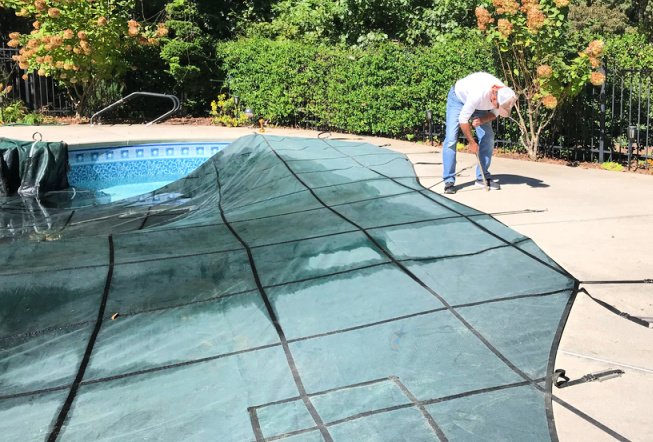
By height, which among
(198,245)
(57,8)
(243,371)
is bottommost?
(243,371)

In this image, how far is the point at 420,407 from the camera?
2377 millimetres

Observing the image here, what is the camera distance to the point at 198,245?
4.17m

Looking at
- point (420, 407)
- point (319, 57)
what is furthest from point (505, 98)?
point (319, 57)

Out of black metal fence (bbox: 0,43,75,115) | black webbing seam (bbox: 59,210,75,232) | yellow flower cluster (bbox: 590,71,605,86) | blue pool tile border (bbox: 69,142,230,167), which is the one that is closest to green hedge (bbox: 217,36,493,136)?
yellow flower cluster (bbox: 590,71,605,86)

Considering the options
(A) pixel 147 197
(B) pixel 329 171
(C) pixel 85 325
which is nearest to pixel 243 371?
(C) pixel 85 325

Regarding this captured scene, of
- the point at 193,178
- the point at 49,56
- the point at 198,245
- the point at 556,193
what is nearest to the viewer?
the point at 198,245

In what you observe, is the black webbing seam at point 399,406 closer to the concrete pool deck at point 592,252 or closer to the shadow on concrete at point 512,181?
the concrete pool deck at point 592,252

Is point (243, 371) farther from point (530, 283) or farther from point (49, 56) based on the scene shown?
point (49, 56)

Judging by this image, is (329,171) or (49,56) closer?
(329,171)

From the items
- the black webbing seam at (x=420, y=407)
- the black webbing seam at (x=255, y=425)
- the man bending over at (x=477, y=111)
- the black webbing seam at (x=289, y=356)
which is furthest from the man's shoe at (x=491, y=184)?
the black webbing seam at (x=255, y=425)

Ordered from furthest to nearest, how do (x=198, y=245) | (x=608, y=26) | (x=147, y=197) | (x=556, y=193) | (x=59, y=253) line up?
(x=608, y=26)
(x=147, y=197)
(x=556, y=193)
(x=198, y=245)
(x=59, y=253)

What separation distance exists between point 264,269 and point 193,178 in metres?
4.10

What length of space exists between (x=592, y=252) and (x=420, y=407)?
2.27 m

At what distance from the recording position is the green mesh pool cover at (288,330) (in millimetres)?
2346
